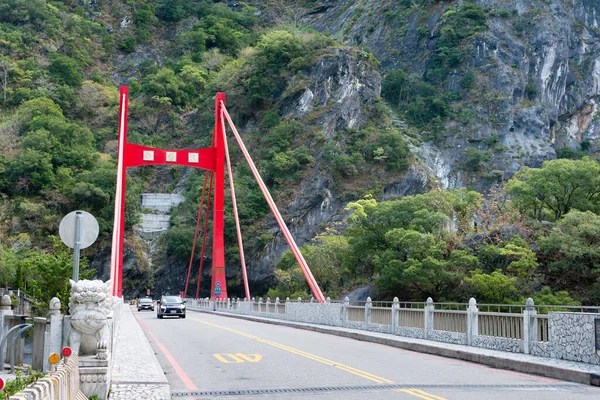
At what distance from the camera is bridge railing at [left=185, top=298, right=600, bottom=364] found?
480 inches

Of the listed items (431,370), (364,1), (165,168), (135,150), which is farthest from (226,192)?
(431,370)

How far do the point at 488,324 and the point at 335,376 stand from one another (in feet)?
18.4

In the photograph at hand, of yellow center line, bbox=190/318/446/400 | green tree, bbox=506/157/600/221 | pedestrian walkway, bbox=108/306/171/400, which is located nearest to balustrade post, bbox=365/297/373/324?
yellow center line, bbox=190/318/446/400

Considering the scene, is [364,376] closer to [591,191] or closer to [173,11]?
[591,191]

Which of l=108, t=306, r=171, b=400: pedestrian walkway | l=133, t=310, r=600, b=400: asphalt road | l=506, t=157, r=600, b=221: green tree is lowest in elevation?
l=133, t=310, r=600, b=400: asphalt road

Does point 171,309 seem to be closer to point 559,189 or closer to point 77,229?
point 559,189

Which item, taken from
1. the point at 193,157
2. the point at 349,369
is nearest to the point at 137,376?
the point at 349,369

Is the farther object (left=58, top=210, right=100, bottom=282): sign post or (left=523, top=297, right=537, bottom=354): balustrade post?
(left=523, top=297, right=537, bottom=354): balustrade post

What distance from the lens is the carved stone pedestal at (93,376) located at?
7.33 metres

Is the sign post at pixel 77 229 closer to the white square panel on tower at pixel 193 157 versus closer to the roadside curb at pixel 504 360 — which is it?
the roadside curb at pixel 504 360

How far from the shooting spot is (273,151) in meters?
66.6

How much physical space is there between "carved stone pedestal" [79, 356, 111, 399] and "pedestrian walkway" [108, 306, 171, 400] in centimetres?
50

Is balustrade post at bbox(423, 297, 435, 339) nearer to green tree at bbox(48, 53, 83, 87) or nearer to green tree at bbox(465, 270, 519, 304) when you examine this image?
green tree at bbox(465, 270, 519, 304)

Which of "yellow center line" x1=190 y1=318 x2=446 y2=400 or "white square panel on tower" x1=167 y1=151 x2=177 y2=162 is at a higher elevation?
"white square panel on tower" x1=167 y1=151 x2=177 y2=162
